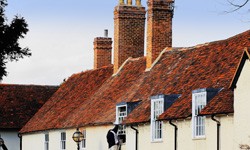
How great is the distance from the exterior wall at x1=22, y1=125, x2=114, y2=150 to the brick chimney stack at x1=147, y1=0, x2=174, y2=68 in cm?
428

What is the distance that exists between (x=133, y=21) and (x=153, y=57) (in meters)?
5.88

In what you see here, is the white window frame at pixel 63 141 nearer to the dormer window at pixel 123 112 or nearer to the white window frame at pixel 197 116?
the dormer window at pixel 123 112

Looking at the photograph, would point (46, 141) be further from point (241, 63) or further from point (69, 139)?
point (241, 63)

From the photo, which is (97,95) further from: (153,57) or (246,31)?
(246,31)

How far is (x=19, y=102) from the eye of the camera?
69500mm

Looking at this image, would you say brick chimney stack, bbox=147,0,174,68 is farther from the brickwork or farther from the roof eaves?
the roof eaves

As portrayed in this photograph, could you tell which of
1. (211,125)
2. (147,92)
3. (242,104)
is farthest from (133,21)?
(242,104)

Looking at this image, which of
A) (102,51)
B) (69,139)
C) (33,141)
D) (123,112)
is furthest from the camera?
(102,51)

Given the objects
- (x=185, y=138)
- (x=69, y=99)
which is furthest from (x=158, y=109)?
(x=69, y=99)

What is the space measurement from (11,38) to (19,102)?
28.5m

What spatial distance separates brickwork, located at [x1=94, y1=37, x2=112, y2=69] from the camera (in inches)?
2435

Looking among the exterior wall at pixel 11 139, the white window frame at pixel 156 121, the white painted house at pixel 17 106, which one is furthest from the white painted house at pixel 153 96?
the white painted house at pixel 17 106

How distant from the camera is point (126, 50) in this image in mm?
54938

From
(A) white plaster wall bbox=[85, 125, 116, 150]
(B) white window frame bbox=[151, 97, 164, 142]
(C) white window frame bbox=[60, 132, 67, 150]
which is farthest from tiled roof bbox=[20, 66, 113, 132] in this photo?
(B) white window frame bbox=[151, 97, 164, 142]
